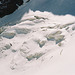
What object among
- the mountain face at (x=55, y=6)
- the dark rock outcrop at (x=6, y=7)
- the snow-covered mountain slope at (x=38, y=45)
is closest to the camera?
the snow-covered mountain slope at (x=38, y=45)

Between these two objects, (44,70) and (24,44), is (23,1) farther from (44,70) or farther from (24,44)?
(44,70)

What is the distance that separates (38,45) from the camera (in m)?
5.17

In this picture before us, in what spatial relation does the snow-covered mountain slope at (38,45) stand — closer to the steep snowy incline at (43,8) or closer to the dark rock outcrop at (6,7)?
the steep snowy incline at (43,8)

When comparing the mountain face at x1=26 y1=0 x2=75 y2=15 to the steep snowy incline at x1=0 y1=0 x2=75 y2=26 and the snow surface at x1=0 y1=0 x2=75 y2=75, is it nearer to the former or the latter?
the steep snowy incline at x1=0 y1=0 x2=75 y2=26

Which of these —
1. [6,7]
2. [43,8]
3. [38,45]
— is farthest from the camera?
[6,7]

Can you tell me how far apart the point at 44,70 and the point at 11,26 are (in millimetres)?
2570

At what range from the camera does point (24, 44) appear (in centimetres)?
531

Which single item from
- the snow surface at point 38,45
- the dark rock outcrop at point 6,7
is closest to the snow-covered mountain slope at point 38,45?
the snow surface at point 38,45

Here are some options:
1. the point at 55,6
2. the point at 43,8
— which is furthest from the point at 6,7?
the point at 55,6

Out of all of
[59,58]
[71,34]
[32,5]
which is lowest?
[59,58]

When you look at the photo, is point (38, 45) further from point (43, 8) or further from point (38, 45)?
point (43, 8)

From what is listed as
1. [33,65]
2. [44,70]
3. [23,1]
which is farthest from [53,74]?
[23,1]

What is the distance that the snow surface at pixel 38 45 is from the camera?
4.23 meters

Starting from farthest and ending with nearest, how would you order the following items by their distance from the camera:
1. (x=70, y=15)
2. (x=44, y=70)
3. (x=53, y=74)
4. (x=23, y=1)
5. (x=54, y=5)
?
(x=23, y=1) < (x=54, y=5) < (x=70, y=15) < (x=44, y=70) < (x=53, y=74)
